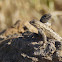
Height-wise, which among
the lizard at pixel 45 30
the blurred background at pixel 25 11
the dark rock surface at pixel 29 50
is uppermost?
the lizard at pixel 45 30

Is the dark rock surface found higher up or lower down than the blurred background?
higher up

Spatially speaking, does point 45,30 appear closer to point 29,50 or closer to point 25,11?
point 29,50

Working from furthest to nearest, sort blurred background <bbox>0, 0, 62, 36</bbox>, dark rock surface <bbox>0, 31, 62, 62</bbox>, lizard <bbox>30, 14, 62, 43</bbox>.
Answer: blurred background <bbox>0, 0, 62, 36</bbox> < lizard <bbox>30, 14, 62, 43</bbox> < dark rock surface <bbox>0, 31, 62, 62</bbox>

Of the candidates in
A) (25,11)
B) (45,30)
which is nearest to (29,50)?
(45,30)

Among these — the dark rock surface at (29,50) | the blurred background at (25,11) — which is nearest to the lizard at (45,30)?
the dark rock surface at (29,50)

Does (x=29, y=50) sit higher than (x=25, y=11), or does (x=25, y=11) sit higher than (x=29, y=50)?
(x=29, y=50)

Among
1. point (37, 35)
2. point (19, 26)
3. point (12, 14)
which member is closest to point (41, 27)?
point (37, 35)

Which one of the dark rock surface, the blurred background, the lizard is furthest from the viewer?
the blurred background

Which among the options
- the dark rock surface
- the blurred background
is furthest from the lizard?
the blurred background

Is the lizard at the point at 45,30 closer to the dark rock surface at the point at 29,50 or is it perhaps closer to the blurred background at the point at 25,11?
the dark rock surface at the point at 29,50

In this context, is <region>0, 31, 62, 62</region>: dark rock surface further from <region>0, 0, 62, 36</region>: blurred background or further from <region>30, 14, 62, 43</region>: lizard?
→ <region>0, 0, 62, 36</region>: blurred background
